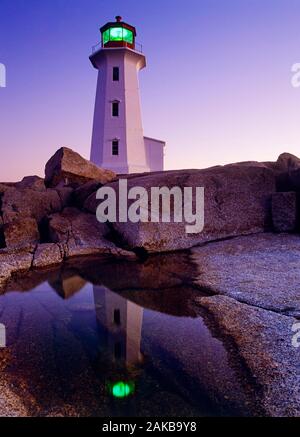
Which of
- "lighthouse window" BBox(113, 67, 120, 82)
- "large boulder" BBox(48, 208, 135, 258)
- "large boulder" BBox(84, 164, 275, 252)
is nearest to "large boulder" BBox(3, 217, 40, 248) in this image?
"large boulder" BBox(48, 208, 135, 258)

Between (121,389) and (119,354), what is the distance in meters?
1.23

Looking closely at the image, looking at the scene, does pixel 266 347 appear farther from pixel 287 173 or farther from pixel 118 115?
pixel 118 115

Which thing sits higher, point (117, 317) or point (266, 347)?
point (266, 347)

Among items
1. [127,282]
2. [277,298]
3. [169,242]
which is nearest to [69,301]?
[127,282]

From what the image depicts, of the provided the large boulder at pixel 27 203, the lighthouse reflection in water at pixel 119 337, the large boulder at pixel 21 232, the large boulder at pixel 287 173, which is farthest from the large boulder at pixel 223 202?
the lighthouse reflection in water at pixel 119 337

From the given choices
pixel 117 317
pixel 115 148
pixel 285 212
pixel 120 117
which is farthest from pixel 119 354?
pixel 120 117

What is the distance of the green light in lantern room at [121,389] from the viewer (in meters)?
5.32

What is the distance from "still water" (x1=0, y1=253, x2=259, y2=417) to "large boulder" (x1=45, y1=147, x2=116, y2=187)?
1187 cm

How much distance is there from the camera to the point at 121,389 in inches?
215

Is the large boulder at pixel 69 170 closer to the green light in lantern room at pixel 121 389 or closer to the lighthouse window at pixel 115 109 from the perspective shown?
the lighthouse window at pixel 115 109

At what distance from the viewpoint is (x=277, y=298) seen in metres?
8.75

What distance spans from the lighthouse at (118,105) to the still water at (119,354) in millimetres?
25792

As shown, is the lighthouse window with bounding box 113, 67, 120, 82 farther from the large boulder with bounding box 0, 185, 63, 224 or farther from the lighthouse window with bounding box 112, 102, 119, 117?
the large boulder with bounding box 0, 185, 63, 224
